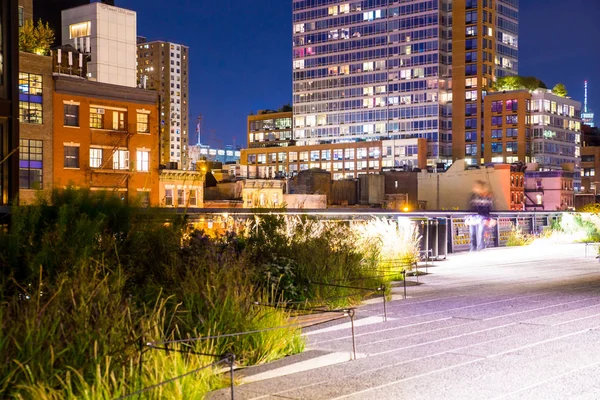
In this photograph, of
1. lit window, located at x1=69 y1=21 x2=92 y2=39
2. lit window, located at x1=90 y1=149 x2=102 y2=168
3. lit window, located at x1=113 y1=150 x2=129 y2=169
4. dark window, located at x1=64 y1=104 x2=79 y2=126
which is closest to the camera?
dark window, located at x1=64 y1=104 x2=79 y2=126

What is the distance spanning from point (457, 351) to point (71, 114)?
51.5 meters

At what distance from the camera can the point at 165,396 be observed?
7.55 m

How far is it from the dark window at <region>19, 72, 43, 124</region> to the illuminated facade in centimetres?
11562

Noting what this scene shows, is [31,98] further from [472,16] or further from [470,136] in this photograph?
[472,16]

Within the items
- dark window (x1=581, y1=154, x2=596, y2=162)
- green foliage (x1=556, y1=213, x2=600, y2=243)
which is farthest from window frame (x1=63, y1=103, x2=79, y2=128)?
dark window (x1=581, y1=154, x2=596, y2=162)

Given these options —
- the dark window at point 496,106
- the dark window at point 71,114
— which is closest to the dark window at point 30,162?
the dark window at point 71,114

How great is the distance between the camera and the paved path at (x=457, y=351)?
28.3 ft

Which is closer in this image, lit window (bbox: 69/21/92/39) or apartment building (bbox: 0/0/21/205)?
apartment building (bbox: 0/0/21/205)

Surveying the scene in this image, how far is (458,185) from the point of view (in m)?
95.2

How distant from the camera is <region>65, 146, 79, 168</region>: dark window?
5678 cm

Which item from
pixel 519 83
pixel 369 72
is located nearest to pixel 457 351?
pixel 519 83

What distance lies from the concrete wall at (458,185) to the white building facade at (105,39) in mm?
43663

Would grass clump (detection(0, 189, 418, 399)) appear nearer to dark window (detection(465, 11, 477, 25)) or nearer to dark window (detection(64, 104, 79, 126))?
dark window (detection(64, 104, 79, 126))

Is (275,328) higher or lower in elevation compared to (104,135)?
lower
